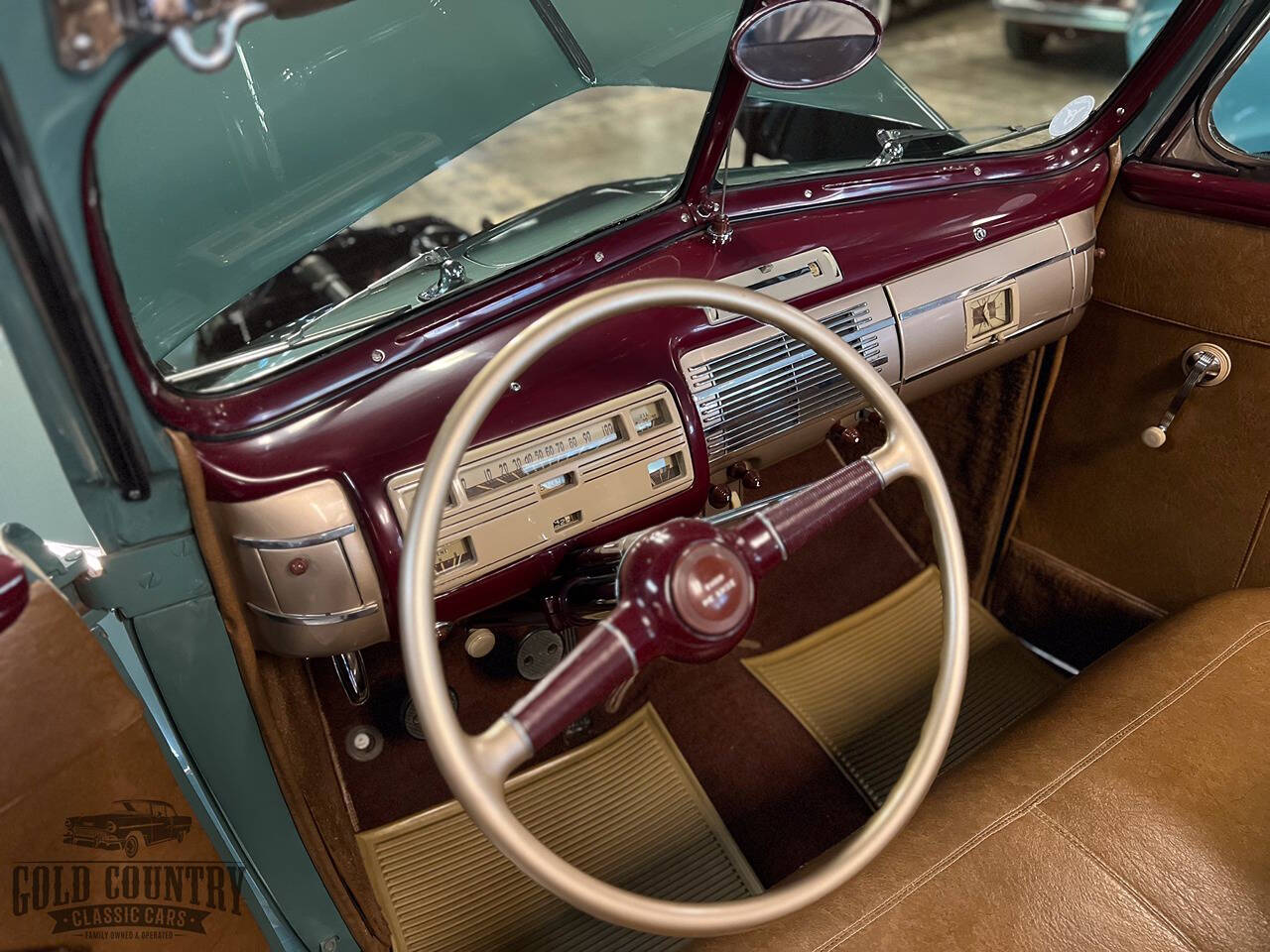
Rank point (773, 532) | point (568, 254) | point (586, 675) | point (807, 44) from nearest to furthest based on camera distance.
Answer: point (586, 675)
point (773, 532)
point (807, 44)
point (568, 254)

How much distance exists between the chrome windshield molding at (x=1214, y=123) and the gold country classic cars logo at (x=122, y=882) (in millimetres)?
1946

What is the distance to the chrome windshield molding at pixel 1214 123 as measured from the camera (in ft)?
5.24

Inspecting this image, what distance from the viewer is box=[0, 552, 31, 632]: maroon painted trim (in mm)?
859

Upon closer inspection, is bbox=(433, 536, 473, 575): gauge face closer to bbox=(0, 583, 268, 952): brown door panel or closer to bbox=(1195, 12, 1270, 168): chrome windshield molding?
bbox=(0, 583, 268, 952): brown door panel

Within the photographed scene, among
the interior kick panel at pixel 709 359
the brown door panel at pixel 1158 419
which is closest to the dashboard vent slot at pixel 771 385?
the interior kick panel at pixel 709 359

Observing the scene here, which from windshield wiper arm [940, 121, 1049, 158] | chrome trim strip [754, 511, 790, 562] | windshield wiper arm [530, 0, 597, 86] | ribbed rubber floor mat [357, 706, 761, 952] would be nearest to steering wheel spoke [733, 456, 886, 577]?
chrome trim strip [754, 511, 790, 562]

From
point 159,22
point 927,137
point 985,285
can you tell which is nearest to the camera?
point 159,22

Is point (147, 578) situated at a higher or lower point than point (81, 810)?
higher

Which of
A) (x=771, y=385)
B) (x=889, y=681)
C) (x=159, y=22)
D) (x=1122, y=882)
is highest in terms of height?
(x=159, y=22)

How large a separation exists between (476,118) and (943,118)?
99 centimetres

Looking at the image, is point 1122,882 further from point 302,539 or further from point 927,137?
point 927,137

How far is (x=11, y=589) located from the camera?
87cm

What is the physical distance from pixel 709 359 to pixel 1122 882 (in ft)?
2.78

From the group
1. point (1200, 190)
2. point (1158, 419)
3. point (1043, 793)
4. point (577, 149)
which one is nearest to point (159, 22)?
point (577, 149)
